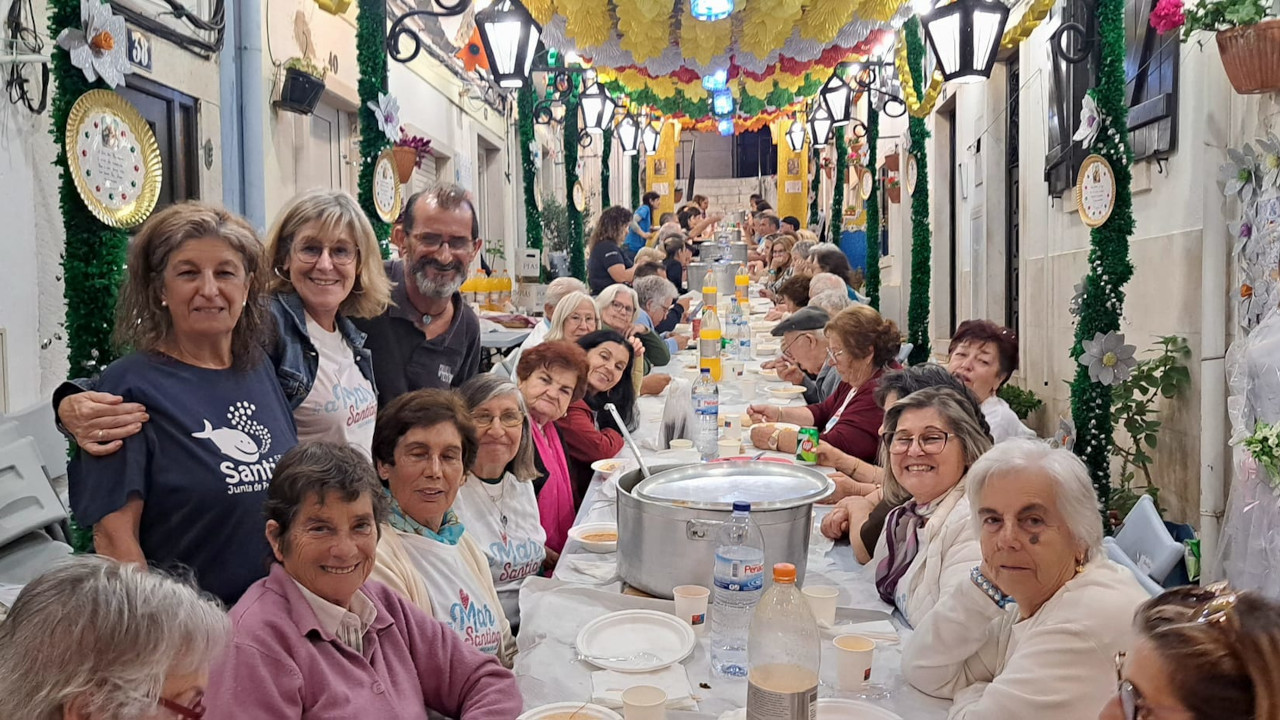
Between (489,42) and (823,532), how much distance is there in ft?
11.4

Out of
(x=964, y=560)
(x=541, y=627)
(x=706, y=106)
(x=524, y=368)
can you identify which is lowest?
(x=541, y=627)

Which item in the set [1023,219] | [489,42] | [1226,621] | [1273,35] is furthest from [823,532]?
[1023,219]

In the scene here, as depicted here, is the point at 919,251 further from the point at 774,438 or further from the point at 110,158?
the point at 110,158

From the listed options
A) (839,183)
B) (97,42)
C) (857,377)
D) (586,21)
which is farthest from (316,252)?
(839,183)

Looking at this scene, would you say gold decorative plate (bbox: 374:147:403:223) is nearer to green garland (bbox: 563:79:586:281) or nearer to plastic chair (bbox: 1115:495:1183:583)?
plastic chair (bbox: 1115:495:1183:583)

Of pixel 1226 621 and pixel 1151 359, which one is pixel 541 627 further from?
pixel 1151 359

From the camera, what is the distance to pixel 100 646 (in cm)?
99

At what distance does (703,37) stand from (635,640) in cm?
411

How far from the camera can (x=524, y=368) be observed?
119 inches

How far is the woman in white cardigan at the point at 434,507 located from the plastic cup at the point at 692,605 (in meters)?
0.45

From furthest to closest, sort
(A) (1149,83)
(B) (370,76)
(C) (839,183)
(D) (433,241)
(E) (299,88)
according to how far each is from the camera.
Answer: (C) (839,183) → (E) (299,88) → (A) (1149,83) → (B) (370,76) → (D) (433,241)

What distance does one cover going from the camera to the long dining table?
162cm

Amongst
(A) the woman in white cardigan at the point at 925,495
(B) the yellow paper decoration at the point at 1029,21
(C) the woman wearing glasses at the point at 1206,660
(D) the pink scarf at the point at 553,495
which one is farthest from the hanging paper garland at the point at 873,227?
(C) the woman wearing glasses at the point at 1206,660

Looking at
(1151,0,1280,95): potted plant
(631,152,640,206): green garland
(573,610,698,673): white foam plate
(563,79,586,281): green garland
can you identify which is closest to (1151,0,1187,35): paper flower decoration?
(1151,0,1280,95): potted plant
